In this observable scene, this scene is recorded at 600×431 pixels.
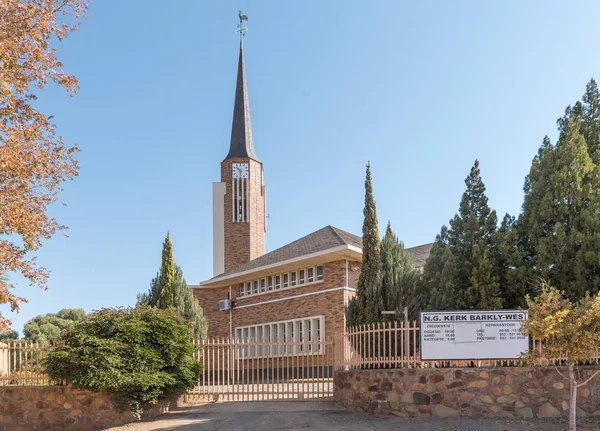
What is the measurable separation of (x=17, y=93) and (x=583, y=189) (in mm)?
14130

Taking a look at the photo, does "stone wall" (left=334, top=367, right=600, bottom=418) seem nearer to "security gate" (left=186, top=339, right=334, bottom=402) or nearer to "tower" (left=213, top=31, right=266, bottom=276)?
"security gate" (left=186, top=339, right=334, bottom=402)

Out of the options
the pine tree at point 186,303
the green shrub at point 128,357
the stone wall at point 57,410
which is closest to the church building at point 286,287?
the pine tree at point 186,303

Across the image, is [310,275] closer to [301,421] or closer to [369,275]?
[369,275]

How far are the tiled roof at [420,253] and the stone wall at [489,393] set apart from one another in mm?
15200

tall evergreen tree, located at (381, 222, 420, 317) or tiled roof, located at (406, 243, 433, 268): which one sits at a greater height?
tiled roof, located at (406, 243, 433, 268)

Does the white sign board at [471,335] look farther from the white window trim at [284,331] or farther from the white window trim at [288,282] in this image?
the white window trim at [288,282]

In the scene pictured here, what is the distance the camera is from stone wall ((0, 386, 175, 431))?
48.1 feet

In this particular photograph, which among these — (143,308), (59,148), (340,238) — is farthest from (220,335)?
(59,148)

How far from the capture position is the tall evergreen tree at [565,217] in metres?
15.8

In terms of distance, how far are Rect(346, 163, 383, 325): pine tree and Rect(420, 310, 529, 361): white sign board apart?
4283 mm

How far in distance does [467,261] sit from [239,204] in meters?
29.4

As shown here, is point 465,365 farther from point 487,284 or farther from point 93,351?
point 93,351

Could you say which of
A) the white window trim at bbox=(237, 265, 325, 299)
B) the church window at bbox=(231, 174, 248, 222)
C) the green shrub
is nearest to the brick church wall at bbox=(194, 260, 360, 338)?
the white window trim at bbox=(237, 265, 325, 299)

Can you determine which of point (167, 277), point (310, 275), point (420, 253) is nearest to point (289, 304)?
point (310, 275)
